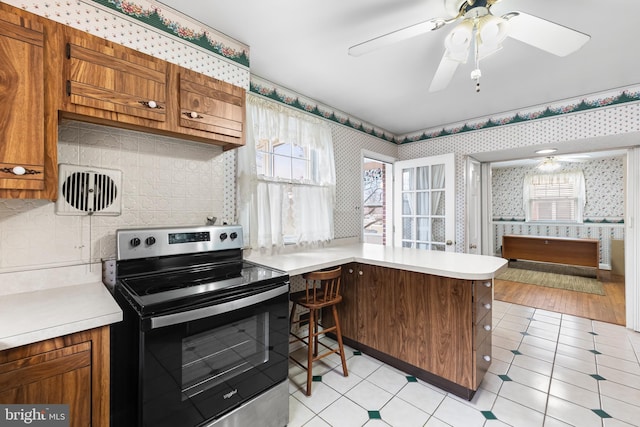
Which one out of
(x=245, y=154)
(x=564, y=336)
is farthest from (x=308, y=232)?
(x=564, y=336)

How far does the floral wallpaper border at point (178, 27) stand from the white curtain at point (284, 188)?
37 centimetres

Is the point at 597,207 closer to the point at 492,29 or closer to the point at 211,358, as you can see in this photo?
the point at 492,29

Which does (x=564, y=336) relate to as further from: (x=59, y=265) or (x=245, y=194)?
(x=59, y=265)

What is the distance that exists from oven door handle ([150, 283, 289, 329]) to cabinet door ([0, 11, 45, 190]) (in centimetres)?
79

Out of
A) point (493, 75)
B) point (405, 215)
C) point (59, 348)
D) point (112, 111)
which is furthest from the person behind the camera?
point (405, 215)

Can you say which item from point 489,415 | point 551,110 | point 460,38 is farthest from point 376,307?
point 551,110

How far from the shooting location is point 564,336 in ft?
9.57

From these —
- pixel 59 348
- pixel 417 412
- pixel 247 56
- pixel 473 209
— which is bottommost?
pixel 417 412

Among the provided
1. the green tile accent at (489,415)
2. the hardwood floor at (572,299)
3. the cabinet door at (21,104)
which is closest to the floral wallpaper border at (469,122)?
the cabinet door at (21,104)

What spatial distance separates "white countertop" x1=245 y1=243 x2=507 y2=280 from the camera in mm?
1770

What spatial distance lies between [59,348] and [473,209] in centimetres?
409

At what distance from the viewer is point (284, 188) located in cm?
259

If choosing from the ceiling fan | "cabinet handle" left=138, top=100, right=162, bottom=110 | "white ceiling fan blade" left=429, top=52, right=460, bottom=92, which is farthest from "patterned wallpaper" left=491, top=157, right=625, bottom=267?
"cabinet handle" left=138, top=100, right=162, bottom=110

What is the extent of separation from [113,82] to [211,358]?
1.45 metres
